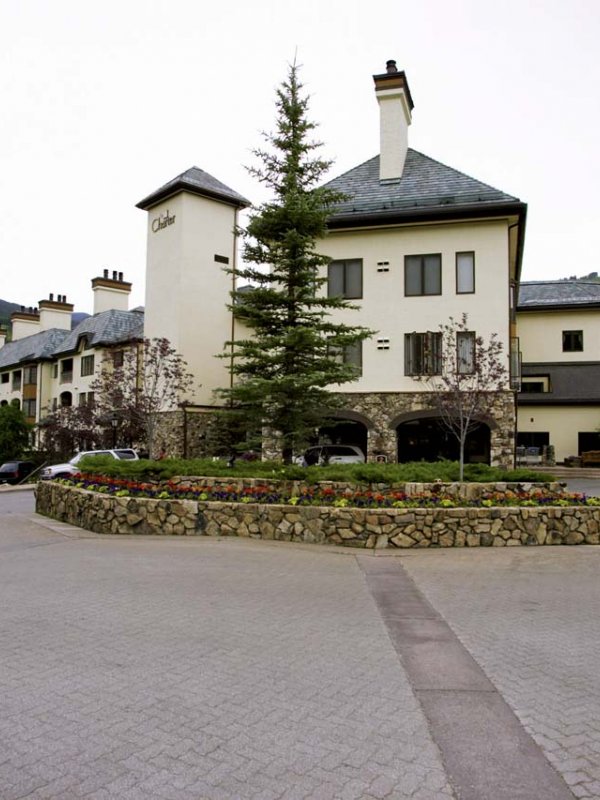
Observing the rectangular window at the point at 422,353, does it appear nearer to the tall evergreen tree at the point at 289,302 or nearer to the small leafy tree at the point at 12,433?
the tall evergreen tree at the point at 289,302

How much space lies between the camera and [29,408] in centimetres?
5322

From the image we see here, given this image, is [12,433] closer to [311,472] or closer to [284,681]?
[311,472]

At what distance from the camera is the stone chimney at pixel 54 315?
56000 millimetres

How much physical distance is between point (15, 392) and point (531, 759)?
57.4 meters

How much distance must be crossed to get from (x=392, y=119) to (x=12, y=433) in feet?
102

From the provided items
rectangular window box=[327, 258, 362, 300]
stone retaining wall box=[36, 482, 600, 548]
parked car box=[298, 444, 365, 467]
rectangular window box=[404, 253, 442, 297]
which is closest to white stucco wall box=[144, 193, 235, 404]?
rectangular window box=[327, 258, 362, 300]

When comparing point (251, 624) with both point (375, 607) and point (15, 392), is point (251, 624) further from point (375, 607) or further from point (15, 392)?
point (15, 392)

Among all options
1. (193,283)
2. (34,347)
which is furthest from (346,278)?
(34,347)

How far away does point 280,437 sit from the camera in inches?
638

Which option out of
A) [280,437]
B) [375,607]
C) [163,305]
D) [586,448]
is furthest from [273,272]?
[586,448]

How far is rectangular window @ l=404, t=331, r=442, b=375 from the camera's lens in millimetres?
23891

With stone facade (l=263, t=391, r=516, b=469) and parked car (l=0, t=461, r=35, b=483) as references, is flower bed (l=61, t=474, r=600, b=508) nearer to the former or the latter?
stone facade (l=263, t=391, r=516, b=469)

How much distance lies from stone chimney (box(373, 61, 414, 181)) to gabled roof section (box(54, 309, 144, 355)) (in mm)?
20144

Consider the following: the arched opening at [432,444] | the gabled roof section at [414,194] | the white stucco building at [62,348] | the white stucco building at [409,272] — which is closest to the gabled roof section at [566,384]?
the arched opening at [432,444]
